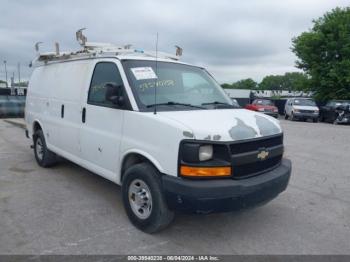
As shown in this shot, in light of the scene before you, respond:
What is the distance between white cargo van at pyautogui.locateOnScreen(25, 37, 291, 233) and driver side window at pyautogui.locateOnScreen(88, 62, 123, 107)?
0.05 feet

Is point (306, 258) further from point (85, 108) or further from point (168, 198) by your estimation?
point (85, 108)

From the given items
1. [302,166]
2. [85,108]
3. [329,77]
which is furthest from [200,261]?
A: [329,77]

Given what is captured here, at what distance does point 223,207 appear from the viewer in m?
3.32

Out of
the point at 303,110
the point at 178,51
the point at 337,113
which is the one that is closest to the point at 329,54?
the point at 303,110

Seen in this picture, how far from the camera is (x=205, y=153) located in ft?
10.9

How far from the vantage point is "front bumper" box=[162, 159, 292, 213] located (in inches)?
128

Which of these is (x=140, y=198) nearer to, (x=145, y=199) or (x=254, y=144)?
(x=145, y=199)

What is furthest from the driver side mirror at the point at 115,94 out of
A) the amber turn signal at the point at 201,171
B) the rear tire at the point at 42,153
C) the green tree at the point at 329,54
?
the green tree at the point at 329,54

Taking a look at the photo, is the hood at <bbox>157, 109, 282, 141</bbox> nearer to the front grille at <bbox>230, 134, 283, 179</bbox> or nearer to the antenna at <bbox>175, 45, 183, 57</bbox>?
the front grille at <bbox>230, 134, 283, 179</bbox>

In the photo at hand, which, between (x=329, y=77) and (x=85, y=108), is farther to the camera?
(x=329, y=77)

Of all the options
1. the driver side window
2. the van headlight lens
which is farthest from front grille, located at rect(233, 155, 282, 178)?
the driver side window

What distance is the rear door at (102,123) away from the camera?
418cm

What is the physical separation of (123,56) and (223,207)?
2378 millimetres

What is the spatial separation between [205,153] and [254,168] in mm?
700
